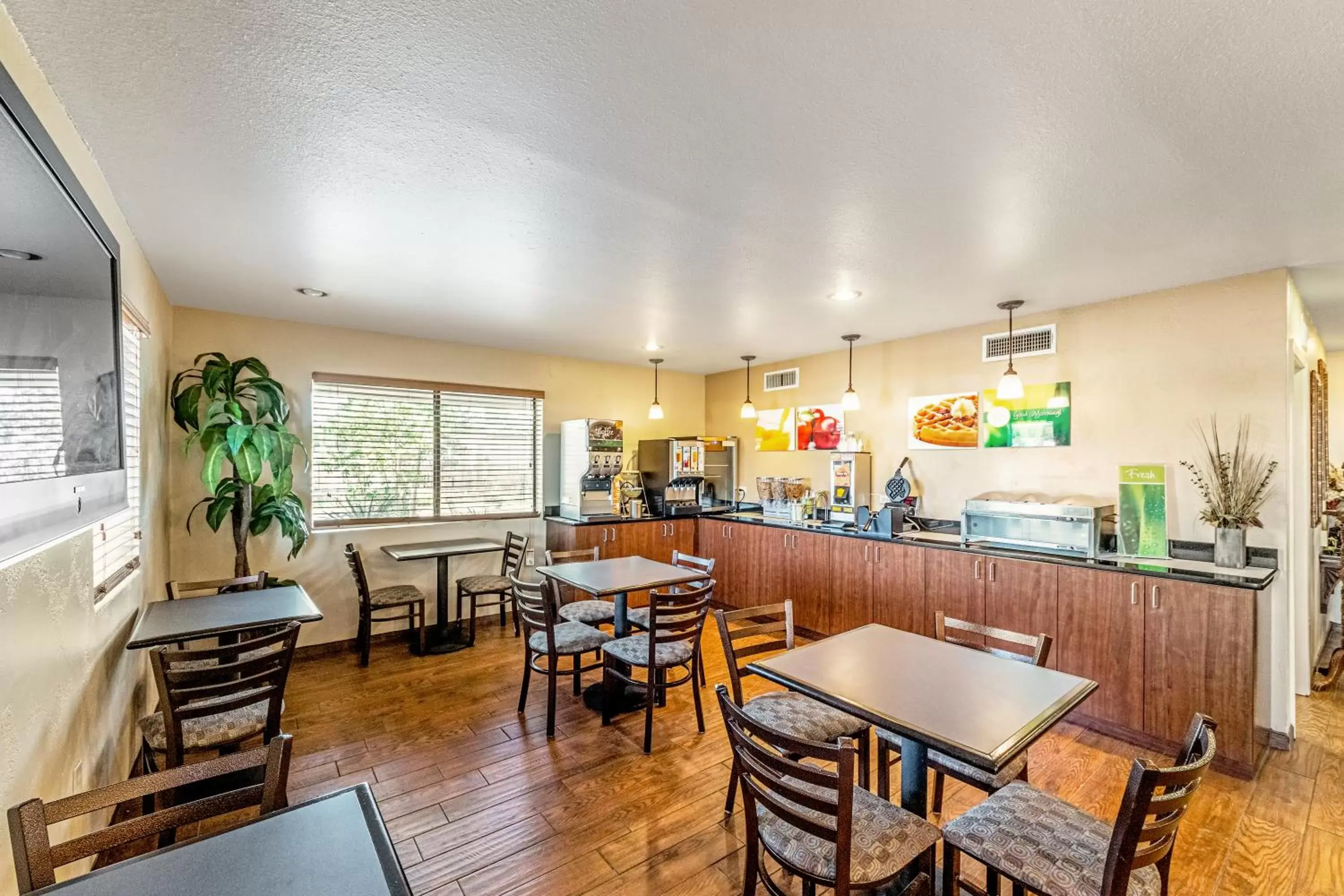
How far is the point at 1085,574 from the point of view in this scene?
3465 millimetres

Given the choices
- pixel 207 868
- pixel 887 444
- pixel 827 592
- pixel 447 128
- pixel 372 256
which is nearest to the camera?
pixel 207 868

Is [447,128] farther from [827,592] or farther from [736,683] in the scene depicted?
[827,592]

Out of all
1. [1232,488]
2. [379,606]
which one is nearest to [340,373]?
[379,606]

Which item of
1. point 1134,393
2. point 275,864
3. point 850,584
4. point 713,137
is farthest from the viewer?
point 850,584

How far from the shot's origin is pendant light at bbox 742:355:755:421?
5762mm

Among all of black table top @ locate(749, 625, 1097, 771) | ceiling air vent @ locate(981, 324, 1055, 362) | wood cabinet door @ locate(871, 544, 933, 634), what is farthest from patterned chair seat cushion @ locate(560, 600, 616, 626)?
ceiling air vent @ locate(981, 324, 1055, 362)

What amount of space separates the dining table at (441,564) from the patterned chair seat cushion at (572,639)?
141 cm

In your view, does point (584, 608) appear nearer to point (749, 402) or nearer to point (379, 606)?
point (379, 606)

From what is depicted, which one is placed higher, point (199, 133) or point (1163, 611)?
point (199, 133)

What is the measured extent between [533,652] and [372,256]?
2.48 meters

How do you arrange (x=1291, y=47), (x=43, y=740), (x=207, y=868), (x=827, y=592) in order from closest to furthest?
(x=207, y=868), (x=1291, y=47), (x=43, y=740), (x=827, y=592)

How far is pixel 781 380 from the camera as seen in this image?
6.37 metres

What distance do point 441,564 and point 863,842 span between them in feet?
13.2

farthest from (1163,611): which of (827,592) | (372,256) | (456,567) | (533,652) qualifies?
(456,567)
